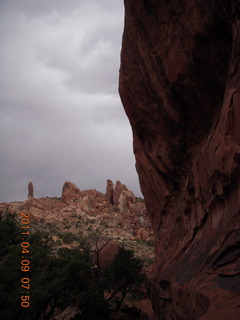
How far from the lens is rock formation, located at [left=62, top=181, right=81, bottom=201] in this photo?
64819 millimetres

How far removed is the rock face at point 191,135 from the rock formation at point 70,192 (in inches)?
2135

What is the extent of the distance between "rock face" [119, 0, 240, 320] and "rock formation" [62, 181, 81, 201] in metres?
54.2

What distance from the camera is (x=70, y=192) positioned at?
2591 inches

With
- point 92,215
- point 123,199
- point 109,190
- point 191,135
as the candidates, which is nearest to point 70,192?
point 109,190

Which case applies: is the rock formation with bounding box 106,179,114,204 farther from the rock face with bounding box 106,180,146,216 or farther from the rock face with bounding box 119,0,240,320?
the rock face with bounding box 119,0,240,320

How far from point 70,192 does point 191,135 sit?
58932 mm

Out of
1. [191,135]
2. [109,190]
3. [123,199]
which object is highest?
[109,190]

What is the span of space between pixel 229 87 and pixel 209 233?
161 inches

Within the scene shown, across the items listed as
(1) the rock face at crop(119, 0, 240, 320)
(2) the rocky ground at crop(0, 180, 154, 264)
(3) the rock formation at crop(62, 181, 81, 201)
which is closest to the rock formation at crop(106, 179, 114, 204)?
(2) the rocky ground at crop(0, 180, 154, 264)

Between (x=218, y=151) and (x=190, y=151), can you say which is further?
(x=190, y=151)

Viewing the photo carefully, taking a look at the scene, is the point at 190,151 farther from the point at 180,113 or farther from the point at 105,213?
the point at 105,213

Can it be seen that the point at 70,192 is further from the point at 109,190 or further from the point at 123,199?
the point at 123,199

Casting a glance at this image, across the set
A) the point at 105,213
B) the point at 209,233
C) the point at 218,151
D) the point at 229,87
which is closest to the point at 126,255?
the point at 209,233

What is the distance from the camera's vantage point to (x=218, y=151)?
22.3 ft
